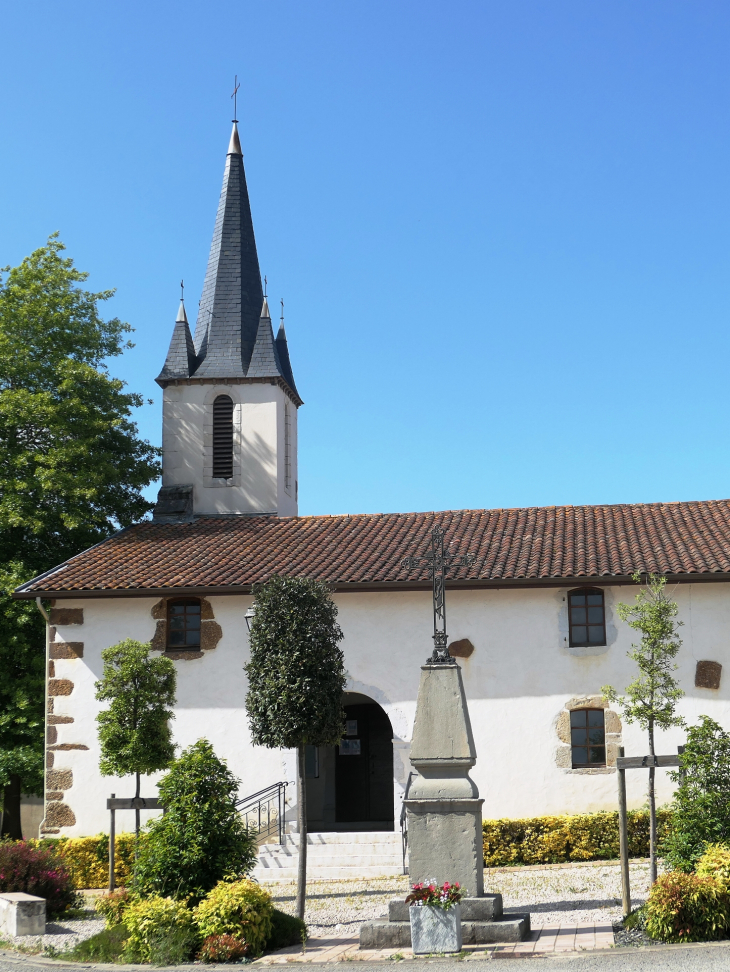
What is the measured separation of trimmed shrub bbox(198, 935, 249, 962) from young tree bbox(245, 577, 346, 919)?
9.20ft

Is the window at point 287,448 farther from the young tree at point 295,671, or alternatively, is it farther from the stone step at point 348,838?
the young tree at point 295,671

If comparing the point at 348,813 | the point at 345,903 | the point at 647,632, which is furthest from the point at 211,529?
the point at 647,632

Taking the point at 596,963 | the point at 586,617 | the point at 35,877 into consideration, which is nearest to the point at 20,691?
the point at 35,877

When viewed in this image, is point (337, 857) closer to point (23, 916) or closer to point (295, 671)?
point (295, 671)

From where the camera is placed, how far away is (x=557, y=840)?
712 inches

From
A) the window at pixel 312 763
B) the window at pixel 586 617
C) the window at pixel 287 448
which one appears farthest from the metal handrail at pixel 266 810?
the window at pixel 287 448

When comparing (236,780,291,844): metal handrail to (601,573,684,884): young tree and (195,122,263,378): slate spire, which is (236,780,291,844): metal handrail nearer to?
(601,573,684,884): young tree

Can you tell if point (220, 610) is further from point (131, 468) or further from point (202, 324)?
point (202, 324)

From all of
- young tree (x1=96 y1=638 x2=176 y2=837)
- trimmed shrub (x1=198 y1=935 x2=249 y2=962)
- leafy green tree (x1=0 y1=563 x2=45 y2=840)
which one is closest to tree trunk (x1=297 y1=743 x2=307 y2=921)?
trimmed shrub (x1=198 y1=935 x2=249 y2=962)

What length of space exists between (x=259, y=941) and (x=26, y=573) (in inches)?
554

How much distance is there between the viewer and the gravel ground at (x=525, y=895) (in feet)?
43.8

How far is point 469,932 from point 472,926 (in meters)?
0.07

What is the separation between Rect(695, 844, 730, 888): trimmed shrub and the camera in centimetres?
1084

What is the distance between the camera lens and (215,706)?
20469mm
